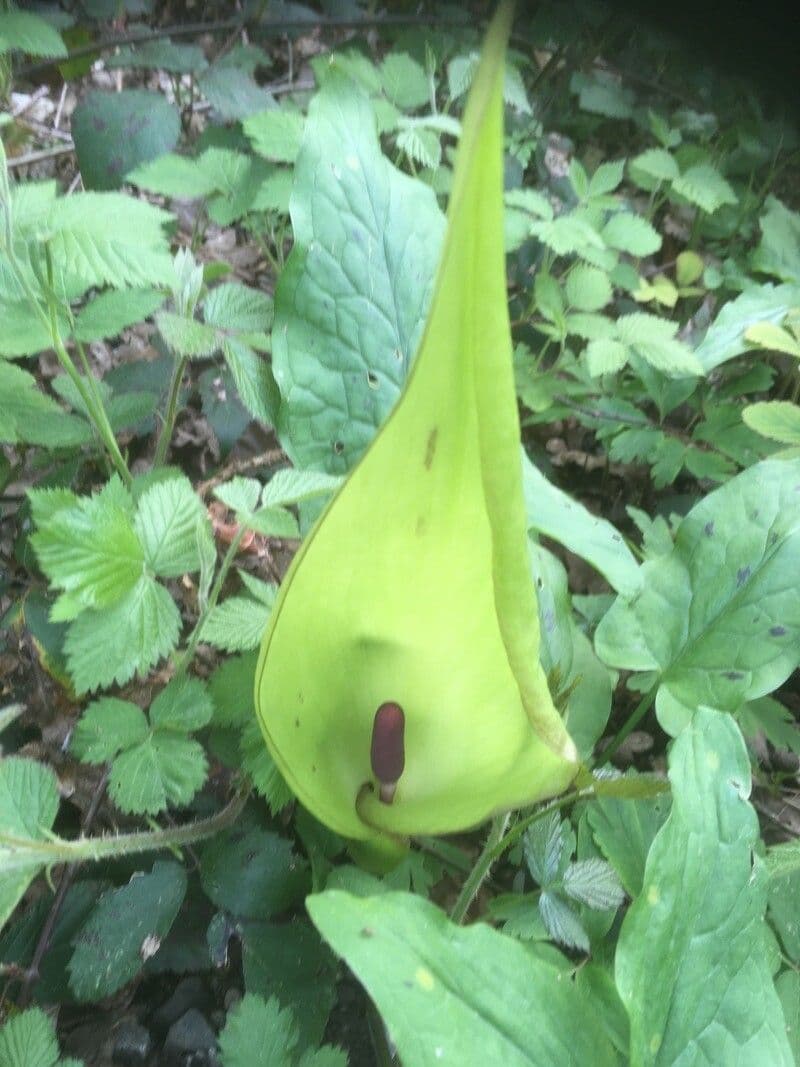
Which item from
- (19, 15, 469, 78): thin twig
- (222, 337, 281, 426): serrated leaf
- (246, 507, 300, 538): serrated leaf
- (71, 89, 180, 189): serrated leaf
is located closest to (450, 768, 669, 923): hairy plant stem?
(246, 507, 300, 538): serrated leaf

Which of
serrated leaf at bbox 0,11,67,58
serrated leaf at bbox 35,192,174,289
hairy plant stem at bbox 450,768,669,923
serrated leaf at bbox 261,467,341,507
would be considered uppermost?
serrated leaf at bbox 0,11,67,58

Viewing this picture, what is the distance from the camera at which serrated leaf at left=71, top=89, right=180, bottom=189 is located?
800 mm

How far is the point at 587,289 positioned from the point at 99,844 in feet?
2.48

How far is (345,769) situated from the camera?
1.50 ft

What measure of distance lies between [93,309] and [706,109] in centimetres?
99

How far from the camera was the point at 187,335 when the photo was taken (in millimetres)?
606

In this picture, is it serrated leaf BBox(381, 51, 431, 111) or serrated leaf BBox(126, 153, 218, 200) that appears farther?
serrated leaf BBox(381, 51, 431, 111)

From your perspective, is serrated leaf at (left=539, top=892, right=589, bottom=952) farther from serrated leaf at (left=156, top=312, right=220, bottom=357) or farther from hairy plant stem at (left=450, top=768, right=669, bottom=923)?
serrated leaf at (left=156, top=312, right=220, bottom=357)

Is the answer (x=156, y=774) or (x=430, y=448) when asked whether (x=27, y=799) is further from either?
(x=430, y=448)

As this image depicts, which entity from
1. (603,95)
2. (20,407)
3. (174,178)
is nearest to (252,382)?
(20,407)

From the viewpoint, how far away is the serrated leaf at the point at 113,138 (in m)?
0.80

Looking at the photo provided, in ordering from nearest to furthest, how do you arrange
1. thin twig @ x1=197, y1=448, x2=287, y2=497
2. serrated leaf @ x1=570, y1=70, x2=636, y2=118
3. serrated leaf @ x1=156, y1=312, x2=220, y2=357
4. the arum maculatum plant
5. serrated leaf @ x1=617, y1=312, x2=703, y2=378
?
the arum maculatum plant < serrated leaf @ x1=156, y1=312, x2=220, y2=357 < thin twig @ x1=197, y1=448, x2=287, y2=497 < serrated leaf @ x1=617, y1=312, x2=703, y2=378 < serrated leaf @ x1=570, y1=70, x2=636, y2=118

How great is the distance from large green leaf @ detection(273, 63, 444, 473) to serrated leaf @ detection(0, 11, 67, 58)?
380 mm

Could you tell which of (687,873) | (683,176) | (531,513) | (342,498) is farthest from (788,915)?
(683,176)
